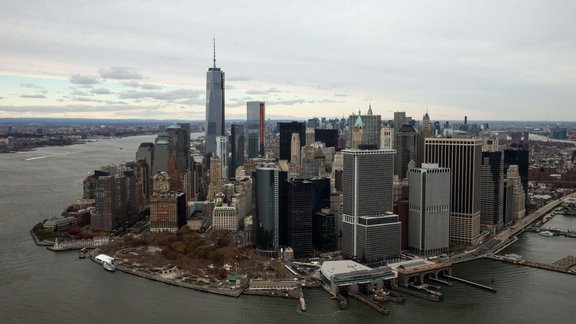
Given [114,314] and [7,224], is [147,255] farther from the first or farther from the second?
[7,224]

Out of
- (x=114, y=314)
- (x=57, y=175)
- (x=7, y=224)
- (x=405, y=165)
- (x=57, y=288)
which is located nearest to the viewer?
(x=114, y=314)

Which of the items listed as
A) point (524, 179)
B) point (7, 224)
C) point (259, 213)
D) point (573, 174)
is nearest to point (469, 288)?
point (259, 213)

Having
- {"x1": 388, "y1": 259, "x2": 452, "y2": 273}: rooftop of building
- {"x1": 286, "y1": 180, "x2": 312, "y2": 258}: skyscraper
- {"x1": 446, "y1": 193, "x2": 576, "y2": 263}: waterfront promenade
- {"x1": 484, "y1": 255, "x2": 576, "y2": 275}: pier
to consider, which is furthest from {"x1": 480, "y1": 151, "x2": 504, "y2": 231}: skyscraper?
{"x1": 286, "y1": 180, "x2": 312, "y2": 258}: skyscraper

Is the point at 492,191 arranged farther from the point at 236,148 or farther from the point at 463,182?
the point at 236,148

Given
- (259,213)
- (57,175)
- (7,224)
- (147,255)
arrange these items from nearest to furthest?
(147,255)
(259,213)
(7,224)
(57,175)

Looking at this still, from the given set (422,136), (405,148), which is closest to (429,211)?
(405,148)

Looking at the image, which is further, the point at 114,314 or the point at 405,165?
the point at 405,165
